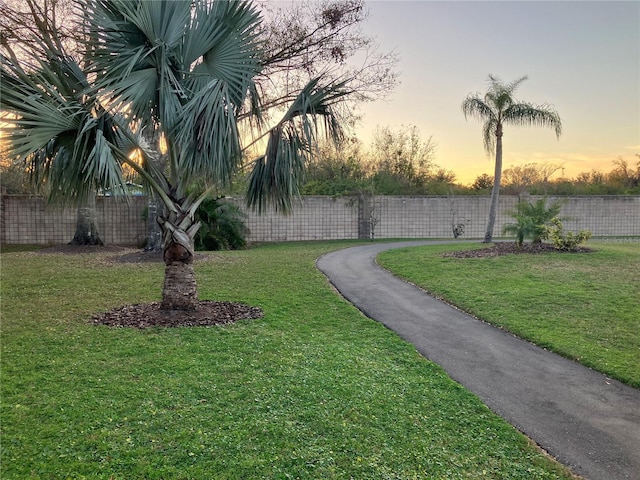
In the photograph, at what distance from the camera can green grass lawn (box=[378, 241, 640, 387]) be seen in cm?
→ 514

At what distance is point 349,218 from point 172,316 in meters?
14.0

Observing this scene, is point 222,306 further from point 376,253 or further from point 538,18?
point 538,18

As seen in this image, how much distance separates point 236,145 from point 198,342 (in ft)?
7.80

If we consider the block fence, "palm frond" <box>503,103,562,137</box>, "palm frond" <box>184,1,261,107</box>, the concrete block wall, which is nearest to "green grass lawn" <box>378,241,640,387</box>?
"palm frond" <box>503,103,562,137</box>

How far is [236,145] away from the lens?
17.7 feet

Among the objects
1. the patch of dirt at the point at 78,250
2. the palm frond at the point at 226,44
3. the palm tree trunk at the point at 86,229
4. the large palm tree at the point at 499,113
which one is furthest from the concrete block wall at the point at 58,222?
the large palm tree at the point at 499,113

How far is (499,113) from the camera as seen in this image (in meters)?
13.9

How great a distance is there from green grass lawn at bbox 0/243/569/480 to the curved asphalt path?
0.24 m

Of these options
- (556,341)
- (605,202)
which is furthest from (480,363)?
(605,202)

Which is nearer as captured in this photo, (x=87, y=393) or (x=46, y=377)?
(x=87, y=393)

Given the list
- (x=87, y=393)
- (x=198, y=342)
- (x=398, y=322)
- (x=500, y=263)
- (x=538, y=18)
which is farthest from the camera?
(x=500, y=263)

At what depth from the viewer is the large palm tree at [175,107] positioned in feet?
16.6

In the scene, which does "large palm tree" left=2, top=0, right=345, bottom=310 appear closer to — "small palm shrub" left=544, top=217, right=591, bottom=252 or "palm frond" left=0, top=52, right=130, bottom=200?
"palm frond" left=0, top=52, right=130, bottom=200

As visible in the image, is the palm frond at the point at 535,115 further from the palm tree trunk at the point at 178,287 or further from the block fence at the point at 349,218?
the palm tree trunk at the point at 178,287
